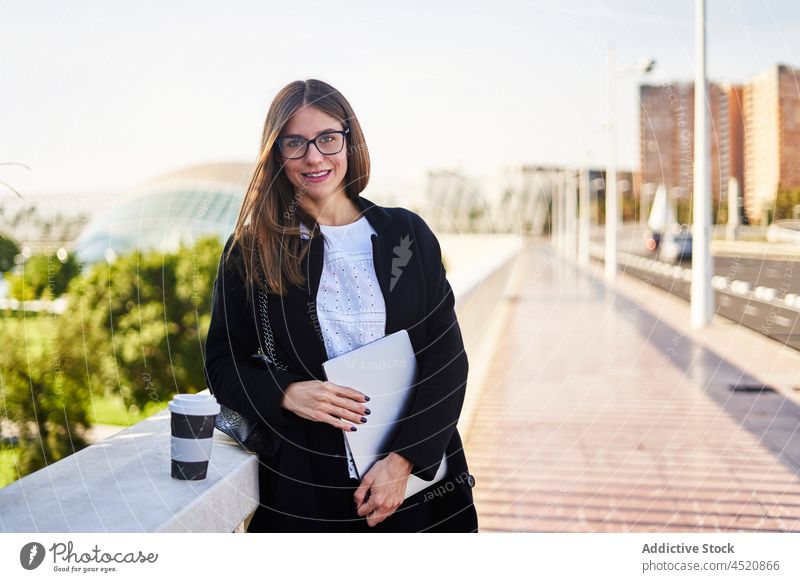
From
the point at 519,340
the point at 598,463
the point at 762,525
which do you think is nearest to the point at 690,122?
the point at 519,340

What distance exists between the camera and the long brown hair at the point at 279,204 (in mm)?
1510

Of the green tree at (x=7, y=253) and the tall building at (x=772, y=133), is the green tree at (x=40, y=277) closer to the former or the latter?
the green tree at (x=7, y=253)

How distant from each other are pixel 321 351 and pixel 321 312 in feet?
0.23

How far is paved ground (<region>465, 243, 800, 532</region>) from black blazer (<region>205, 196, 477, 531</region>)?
1.18 m

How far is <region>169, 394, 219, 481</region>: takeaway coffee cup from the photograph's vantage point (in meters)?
1.48

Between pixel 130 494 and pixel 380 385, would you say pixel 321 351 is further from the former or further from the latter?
pixel 130 494

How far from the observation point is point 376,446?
1.61 metres

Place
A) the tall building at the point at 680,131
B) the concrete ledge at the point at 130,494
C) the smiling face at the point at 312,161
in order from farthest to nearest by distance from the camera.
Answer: the tall building at the point at 680,131
the smiling face at the point at 312,161
the concrete ledge at the point at 130,494

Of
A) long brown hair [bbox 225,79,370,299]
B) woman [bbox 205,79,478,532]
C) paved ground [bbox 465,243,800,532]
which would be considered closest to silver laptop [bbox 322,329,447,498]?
woman [bbox 205,79,478,532]

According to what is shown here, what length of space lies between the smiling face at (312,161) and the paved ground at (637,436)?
1.43m

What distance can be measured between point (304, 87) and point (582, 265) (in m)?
17.1

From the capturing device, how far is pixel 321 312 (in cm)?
155

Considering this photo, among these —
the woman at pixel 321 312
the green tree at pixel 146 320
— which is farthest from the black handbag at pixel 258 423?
the green tree at pixel 146 320
